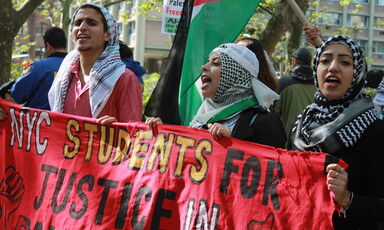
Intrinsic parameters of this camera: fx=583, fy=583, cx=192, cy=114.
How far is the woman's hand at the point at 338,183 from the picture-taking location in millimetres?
2611

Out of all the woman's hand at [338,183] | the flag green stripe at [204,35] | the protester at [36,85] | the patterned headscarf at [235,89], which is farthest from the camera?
the protester at [36,85]

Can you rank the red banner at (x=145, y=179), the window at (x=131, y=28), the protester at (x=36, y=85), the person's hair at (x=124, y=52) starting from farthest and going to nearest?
the window at (x=131, y=28)
the person's hair at (x=124, y=52)
the protester at (x=36, y=85)
the red banner at (x=145, y=179)

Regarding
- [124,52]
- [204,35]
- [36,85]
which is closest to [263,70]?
[204,35]

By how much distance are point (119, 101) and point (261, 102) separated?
3.31ft

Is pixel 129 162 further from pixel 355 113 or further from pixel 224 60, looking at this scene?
pixel 355 113

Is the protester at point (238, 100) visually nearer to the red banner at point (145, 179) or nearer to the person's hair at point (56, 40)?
the red banner at point (145, 179)

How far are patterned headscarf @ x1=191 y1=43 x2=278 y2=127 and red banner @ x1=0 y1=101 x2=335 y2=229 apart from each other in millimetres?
253

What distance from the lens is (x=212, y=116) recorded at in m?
3.51

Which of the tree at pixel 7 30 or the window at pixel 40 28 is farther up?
the window at pixel 40 28

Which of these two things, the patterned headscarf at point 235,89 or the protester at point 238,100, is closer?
the protester at point 238,100

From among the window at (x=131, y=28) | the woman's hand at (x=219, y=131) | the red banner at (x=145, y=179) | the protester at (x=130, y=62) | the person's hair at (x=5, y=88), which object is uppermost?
the window at (x=131, y=28)

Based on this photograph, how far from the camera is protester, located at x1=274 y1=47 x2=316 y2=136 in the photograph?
6.43 m

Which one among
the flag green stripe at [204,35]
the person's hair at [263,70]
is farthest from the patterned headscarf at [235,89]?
the flag green stripe at [204,35]

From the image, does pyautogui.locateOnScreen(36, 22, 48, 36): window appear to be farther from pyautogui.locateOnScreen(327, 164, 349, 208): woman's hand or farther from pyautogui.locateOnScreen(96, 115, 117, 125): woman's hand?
pyautogui.locateOnScreen(327, 164, 349, 208): woman's hand
